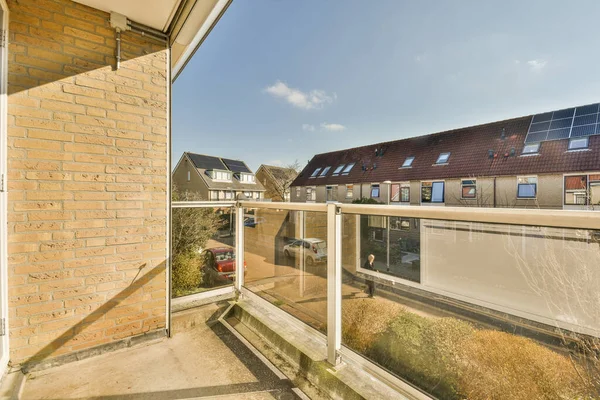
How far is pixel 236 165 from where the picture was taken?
28.2m

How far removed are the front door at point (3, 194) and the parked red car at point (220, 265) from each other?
146cm

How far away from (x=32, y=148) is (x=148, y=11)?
1.26m

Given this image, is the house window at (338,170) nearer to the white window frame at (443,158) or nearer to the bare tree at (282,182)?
the white window frame at (443,158)

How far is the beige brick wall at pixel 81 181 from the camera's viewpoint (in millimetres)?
1616

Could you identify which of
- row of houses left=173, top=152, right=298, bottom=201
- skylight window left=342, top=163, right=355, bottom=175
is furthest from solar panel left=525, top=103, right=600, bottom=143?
row of houses left=173, top=152, right=298, bottom=201

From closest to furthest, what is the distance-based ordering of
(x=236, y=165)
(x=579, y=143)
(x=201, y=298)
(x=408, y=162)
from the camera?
1. (x=201, y=298)
2. (x=579, y=143)
3. (x=408, y=162)
4. (x=236, y=165)

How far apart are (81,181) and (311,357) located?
198 centimetres

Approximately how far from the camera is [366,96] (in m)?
20.4

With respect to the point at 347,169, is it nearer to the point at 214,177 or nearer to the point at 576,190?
the point at 214,177

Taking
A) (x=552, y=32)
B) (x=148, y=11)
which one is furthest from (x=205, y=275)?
(x=552, y=32)

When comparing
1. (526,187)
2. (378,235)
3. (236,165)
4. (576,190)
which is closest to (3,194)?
(378,235)

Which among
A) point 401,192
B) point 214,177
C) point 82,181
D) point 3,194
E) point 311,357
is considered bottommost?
point 311,357

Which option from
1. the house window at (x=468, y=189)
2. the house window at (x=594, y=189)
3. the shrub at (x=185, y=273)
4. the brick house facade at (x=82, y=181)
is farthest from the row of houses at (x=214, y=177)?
the house window at (x=594, y=189)

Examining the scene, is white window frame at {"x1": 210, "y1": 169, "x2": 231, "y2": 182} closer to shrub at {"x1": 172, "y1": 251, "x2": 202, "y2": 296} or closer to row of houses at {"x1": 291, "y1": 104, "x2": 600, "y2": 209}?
row of houses at {"x1": 291, "y1": 104, "x2": 600, "y2": 209}
